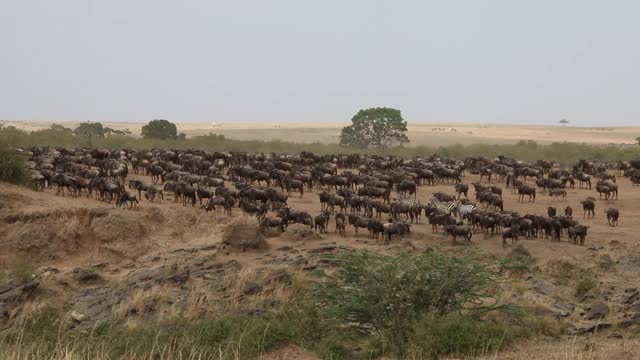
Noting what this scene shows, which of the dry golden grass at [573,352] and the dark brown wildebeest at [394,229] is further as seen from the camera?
the dark brown wildebeest at [394,229]

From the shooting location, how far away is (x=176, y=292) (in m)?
16.9

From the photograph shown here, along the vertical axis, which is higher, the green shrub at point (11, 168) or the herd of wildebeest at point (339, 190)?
the green shrub at point (11, 168)

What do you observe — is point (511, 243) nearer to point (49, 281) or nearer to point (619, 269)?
Result: point (619, 269)

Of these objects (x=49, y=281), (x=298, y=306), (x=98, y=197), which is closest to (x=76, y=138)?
(x=98, y=197)

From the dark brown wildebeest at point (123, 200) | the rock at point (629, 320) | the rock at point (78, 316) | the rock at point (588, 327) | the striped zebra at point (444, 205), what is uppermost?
the dark brown wildebeest at point (123, 200)

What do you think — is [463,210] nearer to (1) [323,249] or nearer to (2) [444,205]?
(2) [444,205]

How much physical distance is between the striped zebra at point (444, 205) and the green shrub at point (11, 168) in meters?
14.6

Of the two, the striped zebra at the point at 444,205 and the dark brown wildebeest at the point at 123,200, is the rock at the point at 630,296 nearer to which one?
the striped zebra at the point at 444,205

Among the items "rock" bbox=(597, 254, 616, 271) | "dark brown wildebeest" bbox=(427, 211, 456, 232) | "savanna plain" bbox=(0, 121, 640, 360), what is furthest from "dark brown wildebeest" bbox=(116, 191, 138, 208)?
"rock" bbox=(597, 254, 616, 271)

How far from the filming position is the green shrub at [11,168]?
23.2 meters

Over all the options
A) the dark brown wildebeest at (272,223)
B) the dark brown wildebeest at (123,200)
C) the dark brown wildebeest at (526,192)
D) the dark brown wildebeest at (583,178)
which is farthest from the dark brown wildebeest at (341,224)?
the dark brown wildebeest at (583,178)

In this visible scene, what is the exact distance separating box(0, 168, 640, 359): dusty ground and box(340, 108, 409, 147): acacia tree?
2101 inches

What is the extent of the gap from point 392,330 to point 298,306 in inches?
109

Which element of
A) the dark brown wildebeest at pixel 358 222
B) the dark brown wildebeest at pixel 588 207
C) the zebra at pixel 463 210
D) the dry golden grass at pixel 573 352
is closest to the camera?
the dry golden grass at pixel 573 352
